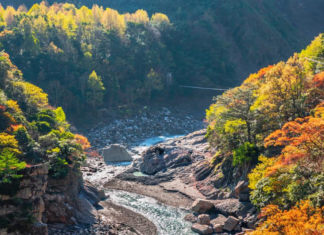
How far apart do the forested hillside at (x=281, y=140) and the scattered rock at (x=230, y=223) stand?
2.96 metres

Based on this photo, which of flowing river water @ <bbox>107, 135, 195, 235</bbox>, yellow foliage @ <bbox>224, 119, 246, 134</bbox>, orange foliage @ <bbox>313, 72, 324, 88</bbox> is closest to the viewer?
flowing river water @ <bbox>107, 135, 195, 235</bbox>

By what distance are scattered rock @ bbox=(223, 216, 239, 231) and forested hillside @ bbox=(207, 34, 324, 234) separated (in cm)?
296

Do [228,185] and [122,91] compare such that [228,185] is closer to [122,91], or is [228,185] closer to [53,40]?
[122,91]

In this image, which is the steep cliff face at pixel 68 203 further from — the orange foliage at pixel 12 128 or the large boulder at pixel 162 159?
the large boulder at pixel 162 159

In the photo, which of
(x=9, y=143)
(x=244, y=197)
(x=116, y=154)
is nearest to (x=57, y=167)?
(x=9, y=143)

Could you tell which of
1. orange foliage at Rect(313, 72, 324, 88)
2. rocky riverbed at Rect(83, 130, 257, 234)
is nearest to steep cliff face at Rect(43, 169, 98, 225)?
rocky riverbed at Rect(83, 130, 257, 234)

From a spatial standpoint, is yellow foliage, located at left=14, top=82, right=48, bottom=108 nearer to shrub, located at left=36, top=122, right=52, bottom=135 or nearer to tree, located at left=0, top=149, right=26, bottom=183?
shrub, located at left=36, top=122, right=52, bottom=135

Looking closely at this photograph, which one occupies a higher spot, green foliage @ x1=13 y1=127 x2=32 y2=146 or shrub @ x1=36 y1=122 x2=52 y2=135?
shrub @ x1=36 y1=122 x2=52 y2=135

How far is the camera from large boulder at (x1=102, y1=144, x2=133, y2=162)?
222 ft

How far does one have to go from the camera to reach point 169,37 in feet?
397

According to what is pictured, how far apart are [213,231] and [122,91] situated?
6989cm

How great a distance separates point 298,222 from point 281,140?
12.2 metres

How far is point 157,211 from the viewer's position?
4388cm

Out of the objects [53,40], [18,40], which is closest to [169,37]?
[53,40]
